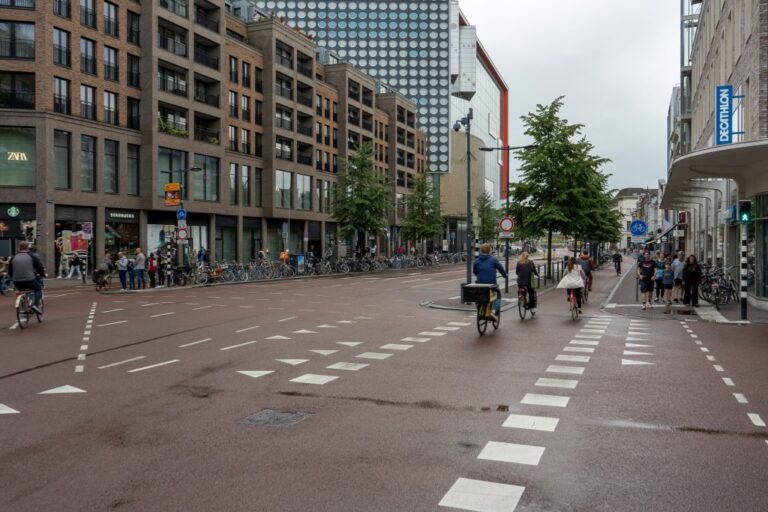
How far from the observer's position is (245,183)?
2063 inches

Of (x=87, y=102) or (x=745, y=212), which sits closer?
(x=745, y=212)

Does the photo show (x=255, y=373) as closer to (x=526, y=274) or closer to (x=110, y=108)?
(x=526, y=274)

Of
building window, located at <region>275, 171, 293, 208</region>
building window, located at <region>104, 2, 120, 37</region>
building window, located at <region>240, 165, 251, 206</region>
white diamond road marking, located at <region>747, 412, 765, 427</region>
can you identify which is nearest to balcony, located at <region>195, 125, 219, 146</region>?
building window, located at <region>240, 165, 251, 206</region>

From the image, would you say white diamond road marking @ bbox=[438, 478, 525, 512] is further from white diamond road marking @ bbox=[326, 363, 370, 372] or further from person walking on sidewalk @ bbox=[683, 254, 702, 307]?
person walking on sidewalk @ bbox=[683, 254, 702, 307]

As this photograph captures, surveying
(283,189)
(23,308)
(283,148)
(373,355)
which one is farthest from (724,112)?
(283,148)

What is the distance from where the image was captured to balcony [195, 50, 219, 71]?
4706cm

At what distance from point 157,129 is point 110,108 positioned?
3.04 m

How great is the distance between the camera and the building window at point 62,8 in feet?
119

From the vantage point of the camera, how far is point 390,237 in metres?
81.7

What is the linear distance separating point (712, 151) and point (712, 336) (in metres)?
4.84

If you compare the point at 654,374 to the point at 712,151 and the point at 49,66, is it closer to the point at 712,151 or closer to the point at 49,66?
the point at 712,151

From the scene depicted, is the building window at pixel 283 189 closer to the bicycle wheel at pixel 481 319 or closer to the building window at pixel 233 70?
the building window at pixel 233 70

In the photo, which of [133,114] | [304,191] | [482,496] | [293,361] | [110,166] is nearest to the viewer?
[482,496]

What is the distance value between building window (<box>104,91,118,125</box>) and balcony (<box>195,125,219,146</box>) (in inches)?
288
